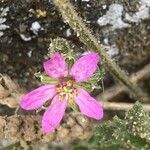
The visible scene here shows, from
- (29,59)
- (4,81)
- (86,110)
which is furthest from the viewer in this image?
(29,59)

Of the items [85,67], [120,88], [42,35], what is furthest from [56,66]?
[120,88]

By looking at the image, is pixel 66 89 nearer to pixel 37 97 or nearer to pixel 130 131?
pixel 37 97

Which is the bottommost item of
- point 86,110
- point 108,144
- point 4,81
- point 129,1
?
point 108,144

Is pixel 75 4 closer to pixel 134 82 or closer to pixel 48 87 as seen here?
pixel 48 87

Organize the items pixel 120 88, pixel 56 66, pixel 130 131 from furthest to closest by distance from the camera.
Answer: pixel 120 88 → pixel 130 131 → pixel 56 66

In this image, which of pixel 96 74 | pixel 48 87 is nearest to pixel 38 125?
pixel 48 87

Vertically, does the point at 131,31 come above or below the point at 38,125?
above

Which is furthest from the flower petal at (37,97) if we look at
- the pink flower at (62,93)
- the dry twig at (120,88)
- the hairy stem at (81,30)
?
the dry twig at (120,88)

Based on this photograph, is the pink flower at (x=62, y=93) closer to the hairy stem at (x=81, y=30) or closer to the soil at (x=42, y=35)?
the hairy stem at (x=81, y=30)
